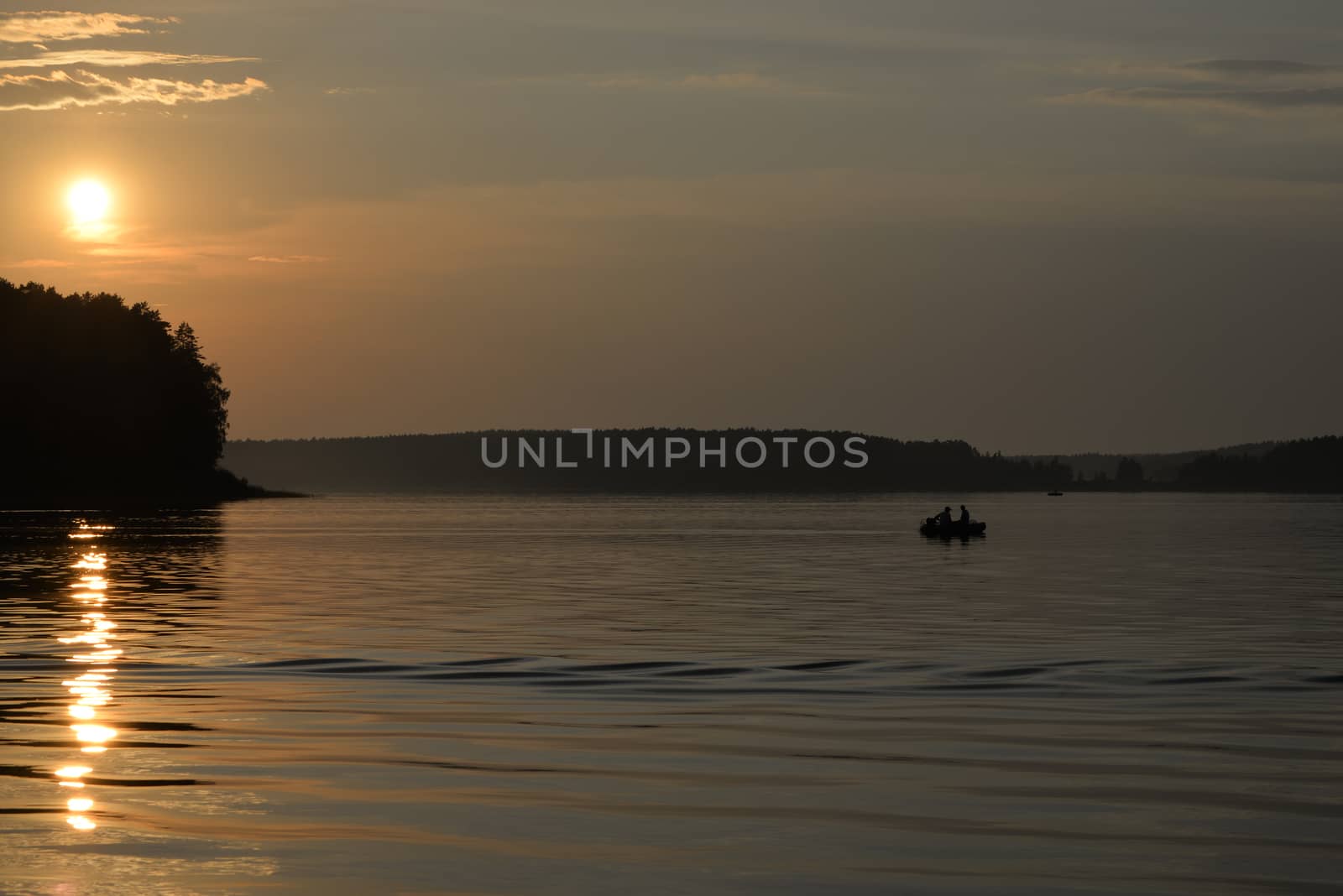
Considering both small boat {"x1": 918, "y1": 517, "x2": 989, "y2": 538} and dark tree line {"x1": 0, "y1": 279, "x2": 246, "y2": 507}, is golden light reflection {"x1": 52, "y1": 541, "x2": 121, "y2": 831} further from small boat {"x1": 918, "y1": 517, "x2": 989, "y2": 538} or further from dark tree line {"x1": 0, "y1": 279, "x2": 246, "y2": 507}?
dark tree line {"x1": 0, "y1": 279, "x2": 246, "y2": 507}

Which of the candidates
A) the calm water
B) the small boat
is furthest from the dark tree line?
the calm water

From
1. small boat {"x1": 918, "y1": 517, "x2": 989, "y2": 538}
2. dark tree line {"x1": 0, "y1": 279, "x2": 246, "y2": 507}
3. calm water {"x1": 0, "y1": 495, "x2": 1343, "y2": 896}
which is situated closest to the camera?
calm water {"x1": 0, "y1": 495, "x2": 1343, "y2": 896}

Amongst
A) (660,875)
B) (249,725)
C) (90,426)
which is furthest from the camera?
(90,426)

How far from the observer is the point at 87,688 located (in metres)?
27.2

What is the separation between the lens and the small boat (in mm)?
106062

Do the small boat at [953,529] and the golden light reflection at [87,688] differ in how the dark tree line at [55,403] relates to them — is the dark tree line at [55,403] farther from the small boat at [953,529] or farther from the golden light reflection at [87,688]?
the golden light reflection at [87,688]

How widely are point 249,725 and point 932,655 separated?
14624 millimetres

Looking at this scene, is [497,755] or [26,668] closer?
[497,755]

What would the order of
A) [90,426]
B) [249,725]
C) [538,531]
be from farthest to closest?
[90,426] → [538,531] → [249,725]

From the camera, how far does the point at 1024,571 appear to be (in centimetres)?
6912

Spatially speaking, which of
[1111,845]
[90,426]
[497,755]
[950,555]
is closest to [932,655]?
[497,755]

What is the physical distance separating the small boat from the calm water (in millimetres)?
51868

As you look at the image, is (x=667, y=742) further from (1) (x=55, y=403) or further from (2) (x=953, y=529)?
(1) (x=55, y=403)

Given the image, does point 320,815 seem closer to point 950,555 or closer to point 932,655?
point 932,655
